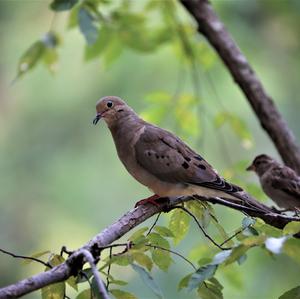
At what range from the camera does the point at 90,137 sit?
8.94 m

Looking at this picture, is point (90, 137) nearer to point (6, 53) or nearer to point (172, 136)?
point (6, 53)

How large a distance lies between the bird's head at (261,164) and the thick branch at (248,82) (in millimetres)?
1308

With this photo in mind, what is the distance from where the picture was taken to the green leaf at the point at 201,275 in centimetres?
251

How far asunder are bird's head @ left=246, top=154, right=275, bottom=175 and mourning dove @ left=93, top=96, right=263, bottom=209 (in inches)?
82.2

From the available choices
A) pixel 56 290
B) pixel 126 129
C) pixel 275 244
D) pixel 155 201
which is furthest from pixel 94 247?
pixel 126 129

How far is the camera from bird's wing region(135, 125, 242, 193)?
4199mm

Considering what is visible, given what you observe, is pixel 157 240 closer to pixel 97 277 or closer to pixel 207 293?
pixel 207 293

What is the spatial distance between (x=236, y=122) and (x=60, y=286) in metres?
2.71

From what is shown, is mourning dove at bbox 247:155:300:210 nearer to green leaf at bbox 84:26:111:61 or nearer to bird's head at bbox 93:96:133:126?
bird's head at bbox 93:96:133:126

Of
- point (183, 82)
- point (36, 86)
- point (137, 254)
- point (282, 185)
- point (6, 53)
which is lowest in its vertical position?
point (282, 185)

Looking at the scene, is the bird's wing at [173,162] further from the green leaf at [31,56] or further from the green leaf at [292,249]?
the green leaf at [292,249]

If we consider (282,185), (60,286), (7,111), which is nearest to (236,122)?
(282,185)

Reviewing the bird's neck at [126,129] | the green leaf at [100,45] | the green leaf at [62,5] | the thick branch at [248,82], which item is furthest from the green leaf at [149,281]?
the green leaf at [100,45]

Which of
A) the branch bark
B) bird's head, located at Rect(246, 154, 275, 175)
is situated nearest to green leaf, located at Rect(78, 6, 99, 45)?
the branch bark
